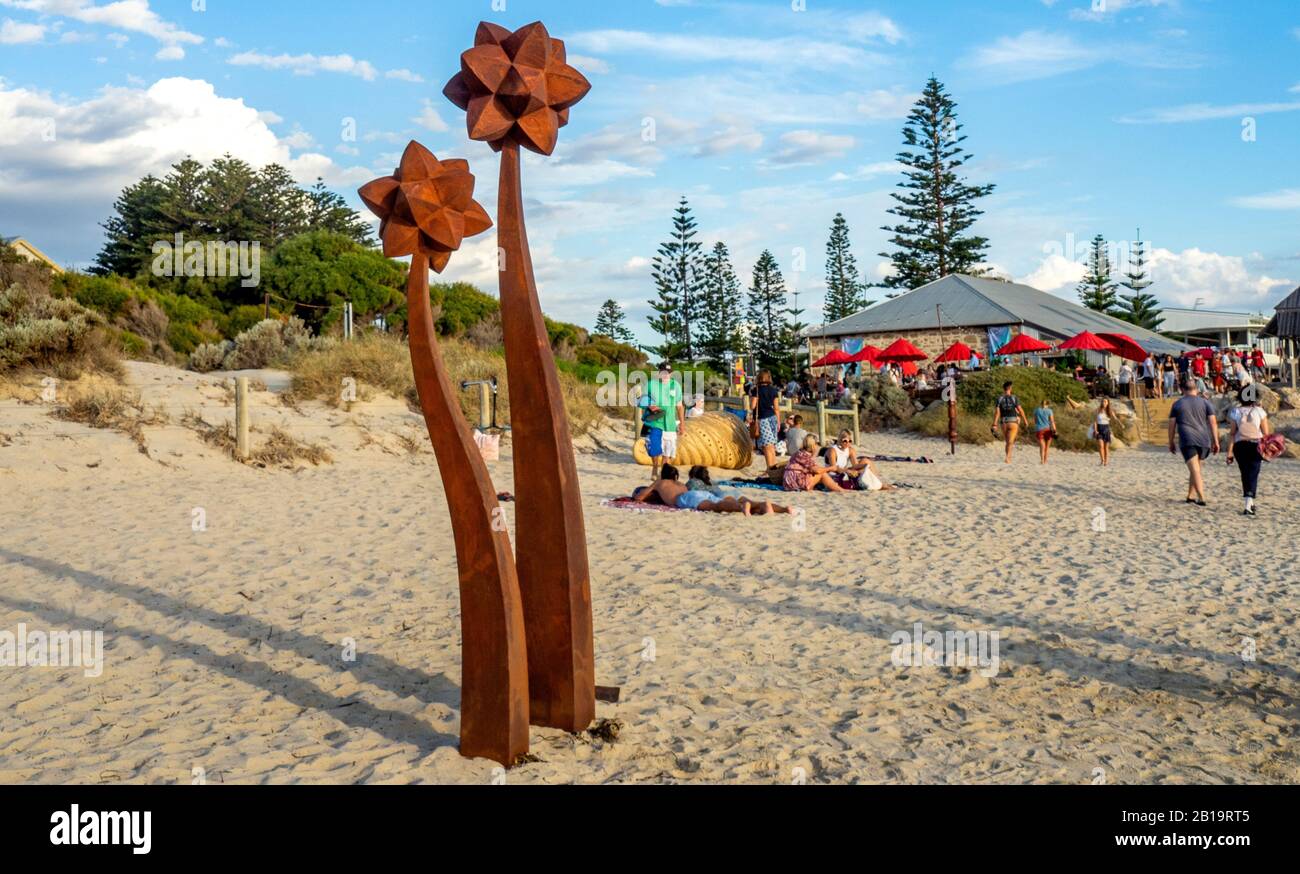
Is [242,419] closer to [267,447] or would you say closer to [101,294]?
[267,447]

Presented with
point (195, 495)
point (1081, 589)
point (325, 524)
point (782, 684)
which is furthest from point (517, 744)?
point (195, 495)

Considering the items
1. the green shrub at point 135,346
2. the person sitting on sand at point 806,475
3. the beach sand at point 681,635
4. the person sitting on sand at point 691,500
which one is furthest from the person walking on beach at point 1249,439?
the green shrub at point 135,346

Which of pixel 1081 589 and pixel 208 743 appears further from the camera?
pixel 1081 589

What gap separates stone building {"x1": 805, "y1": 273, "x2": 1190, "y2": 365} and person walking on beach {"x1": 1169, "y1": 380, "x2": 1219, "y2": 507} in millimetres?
27039

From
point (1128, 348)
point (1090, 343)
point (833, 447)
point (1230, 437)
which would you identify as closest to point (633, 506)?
point (833, 447)

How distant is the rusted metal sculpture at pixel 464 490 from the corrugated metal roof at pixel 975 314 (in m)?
38.1

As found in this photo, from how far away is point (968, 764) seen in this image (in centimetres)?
393

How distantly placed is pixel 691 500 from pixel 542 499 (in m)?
6.54

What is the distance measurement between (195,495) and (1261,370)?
112ft

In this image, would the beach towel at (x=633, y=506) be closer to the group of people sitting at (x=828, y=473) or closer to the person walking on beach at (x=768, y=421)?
the group of people sitting at (x=828, y=473)

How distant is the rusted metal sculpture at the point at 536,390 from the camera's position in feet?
12.8

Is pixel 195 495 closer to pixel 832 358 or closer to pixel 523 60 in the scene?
pixel 523 60
